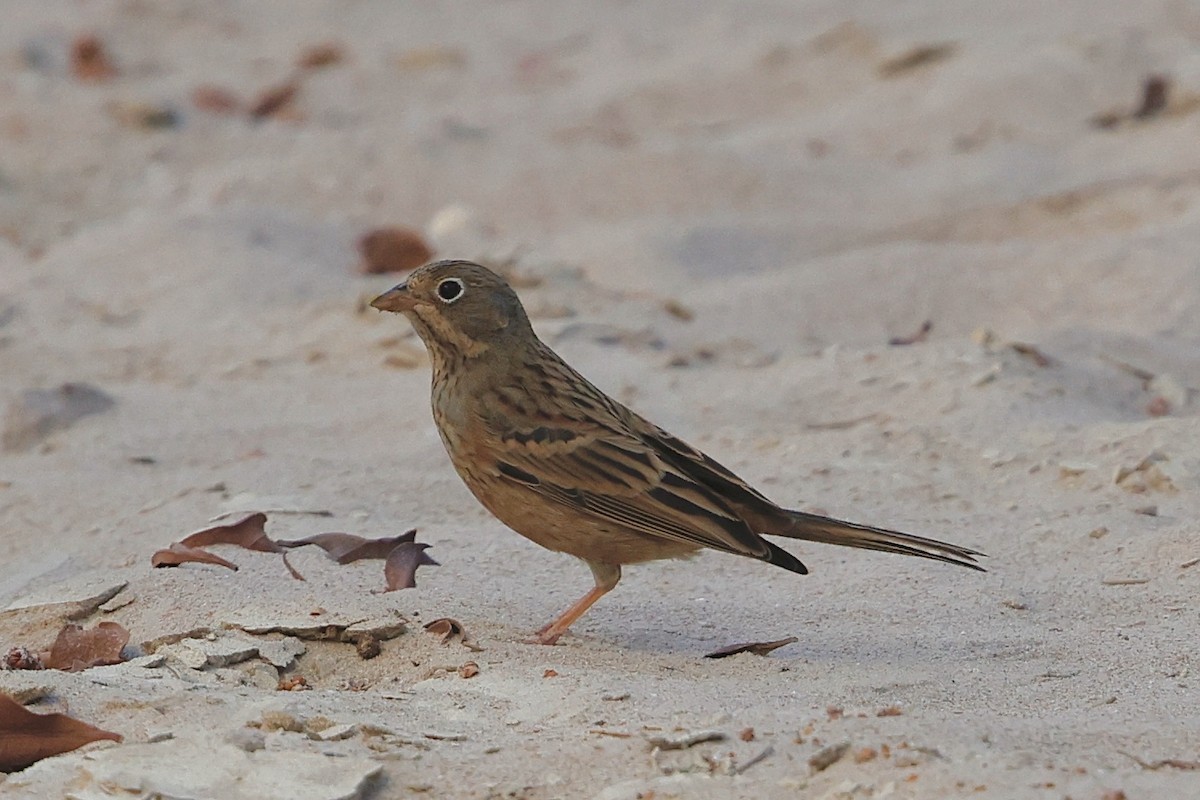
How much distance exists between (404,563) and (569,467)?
0.58m

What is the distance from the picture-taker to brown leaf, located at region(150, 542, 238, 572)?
16.8ft

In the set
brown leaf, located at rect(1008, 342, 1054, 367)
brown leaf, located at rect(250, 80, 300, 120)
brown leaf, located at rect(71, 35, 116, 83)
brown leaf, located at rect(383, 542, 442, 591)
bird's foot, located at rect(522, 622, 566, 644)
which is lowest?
bird's foot, located at rect(522, 622, 566, 644)

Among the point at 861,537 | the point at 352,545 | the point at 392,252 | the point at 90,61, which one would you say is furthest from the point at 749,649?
the point at 90,61

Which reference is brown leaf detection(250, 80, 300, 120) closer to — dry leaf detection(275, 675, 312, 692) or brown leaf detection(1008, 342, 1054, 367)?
brown leaf detection(1008, 342, 1054, 367)

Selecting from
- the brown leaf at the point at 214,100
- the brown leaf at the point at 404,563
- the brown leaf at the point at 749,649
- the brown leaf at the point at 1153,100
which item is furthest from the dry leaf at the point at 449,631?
the brown leaf at the point at 214,100

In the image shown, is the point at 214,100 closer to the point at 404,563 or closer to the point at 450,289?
the point at 450,289

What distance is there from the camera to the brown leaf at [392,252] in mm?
9133

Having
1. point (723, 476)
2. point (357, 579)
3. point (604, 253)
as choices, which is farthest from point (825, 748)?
point (604, 253)

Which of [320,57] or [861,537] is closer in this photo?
[861,537]

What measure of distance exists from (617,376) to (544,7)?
26.0 feet

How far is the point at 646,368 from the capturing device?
7285mm

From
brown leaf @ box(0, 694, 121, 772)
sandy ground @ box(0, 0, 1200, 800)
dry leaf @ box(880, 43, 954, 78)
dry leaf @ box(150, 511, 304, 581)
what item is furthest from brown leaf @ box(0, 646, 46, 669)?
dry leaf @ box(880, 43, 954, 78)

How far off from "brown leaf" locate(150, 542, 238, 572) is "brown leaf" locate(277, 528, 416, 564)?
0.23 meters

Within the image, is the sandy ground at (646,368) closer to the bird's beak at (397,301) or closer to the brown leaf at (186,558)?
the brown leaf at (186,558)
